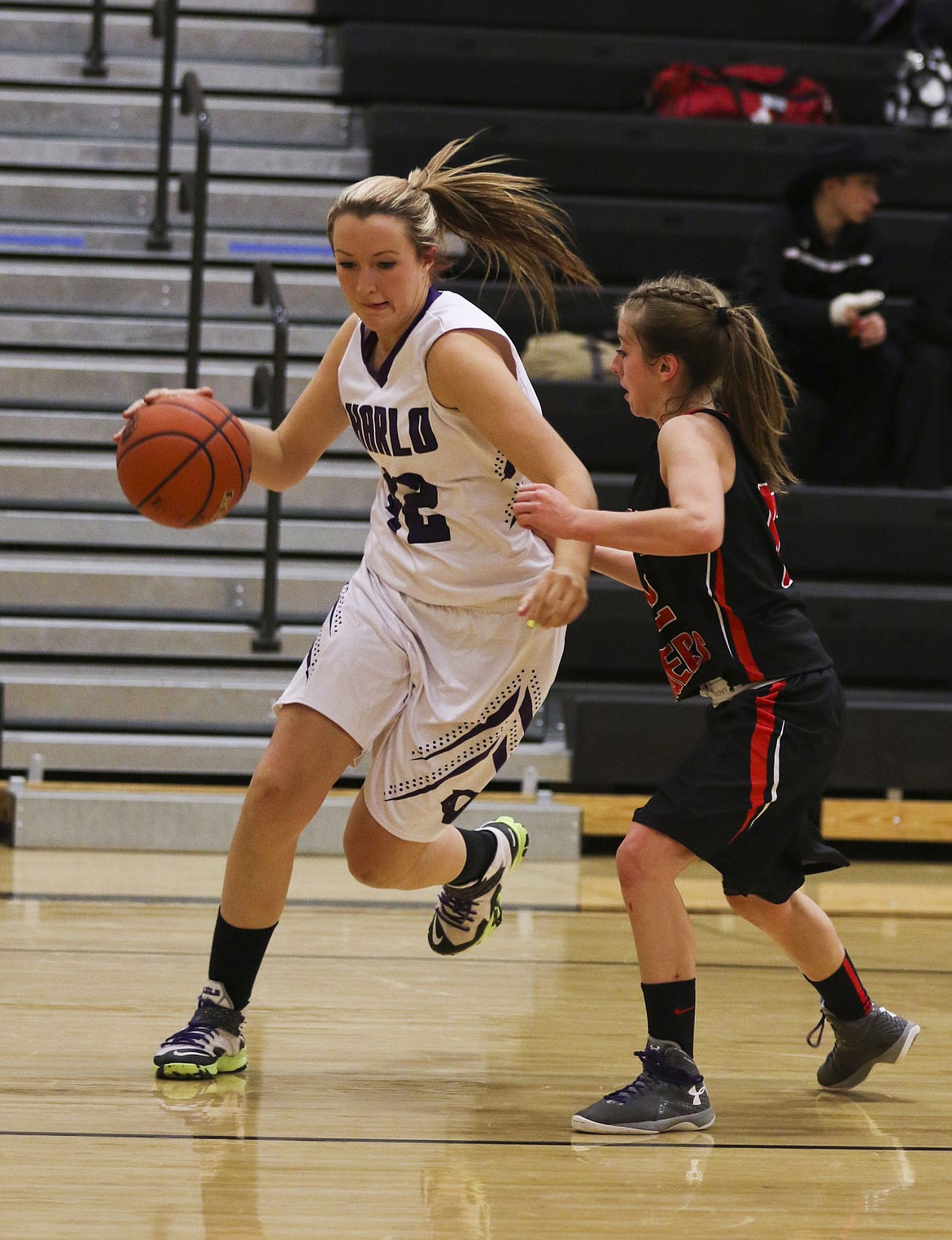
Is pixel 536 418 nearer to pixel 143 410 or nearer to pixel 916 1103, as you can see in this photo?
pixel 143 410

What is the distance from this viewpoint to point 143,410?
2672 millimetres

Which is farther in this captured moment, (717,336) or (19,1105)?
(717,336)

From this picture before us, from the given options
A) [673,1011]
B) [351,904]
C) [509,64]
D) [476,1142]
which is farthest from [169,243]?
[476,1142]

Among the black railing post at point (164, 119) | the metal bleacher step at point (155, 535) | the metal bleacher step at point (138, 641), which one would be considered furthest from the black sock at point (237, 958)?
the black railing post at point (164, 119)

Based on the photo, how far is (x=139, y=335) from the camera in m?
6.06

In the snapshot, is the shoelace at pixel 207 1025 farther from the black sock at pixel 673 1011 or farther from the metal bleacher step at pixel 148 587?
the metal bleacher step at pixel 148 587

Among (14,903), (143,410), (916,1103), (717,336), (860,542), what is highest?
(717,336)

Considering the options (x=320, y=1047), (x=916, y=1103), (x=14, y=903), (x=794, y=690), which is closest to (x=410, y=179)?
(x=794, y=690)

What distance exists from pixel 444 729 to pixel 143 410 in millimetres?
682

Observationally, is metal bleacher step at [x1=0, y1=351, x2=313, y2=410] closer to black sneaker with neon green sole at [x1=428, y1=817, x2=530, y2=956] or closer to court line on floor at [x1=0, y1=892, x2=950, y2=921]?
court line on floor at [x1=0, y1=892, x2=950, y2=921]

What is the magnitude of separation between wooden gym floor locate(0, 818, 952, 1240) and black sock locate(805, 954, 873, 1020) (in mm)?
128

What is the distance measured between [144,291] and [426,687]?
3937 millimetres

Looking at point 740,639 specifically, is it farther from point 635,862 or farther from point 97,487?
point 97,487

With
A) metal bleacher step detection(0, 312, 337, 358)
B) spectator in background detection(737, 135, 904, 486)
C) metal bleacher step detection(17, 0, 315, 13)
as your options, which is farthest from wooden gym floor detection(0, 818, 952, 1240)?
metal bleacher step detection(17, 0, 315, 13)
